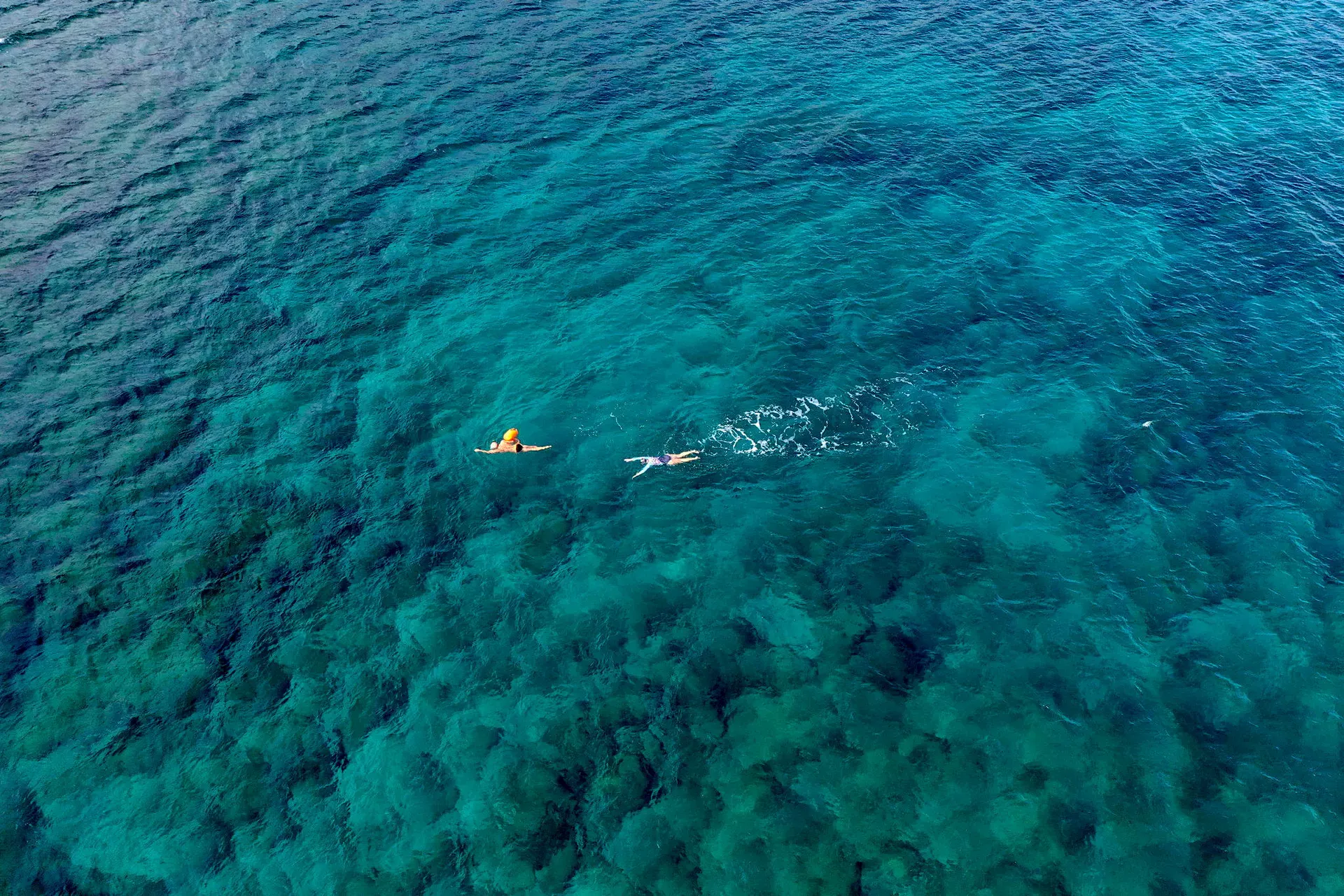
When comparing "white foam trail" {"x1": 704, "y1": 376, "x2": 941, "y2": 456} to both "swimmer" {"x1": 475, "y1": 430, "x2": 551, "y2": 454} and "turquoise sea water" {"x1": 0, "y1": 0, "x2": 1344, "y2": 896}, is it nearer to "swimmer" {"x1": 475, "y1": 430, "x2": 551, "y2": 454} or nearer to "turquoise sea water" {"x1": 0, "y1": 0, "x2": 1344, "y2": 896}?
"turquoise sea water" {"x1": 0, "y1": 0, "x2": 1344, "y2": 896}

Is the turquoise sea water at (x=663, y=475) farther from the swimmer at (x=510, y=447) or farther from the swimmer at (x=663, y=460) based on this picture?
the swimmer at (x=663, y=460)

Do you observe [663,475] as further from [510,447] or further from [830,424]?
[830,424]

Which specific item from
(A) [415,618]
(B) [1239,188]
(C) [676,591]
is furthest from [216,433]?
(B) [1239,188]

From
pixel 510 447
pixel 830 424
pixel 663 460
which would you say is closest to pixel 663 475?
pixel 663 460

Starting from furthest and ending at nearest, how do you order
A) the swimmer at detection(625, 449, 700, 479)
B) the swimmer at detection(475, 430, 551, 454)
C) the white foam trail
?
the white foam trail, the swimmer at detection(625, 449, 700, 479), the swimmer at detection(475, 430, 551, 454)

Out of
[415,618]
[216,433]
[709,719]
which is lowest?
[709,719]

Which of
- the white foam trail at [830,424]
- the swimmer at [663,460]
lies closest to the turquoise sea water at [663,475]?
the white foam trail at [830,424]

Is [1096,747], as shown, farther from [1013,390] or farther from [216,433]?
[216,433]

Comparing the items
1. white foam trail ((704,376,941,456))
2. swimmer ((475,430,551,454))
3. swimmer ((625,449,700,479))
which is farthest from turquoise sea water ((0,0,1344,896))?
swimmer ((625,449,700,479))
